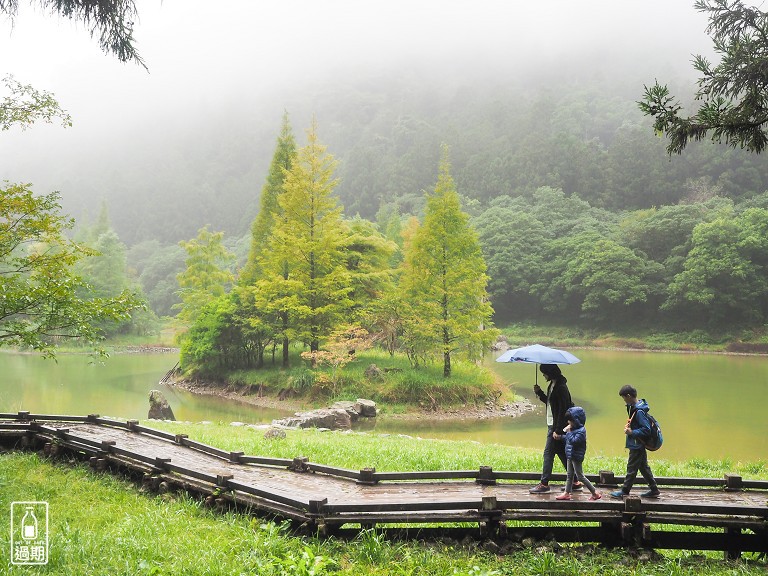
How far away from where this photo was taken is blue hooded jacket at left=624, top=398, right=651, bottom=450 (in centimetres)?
554

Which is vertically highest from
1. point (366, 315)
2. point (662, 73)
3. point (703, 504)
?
point (662, 73)

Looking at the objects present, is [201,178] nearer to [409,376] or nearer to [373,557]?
[409,376]

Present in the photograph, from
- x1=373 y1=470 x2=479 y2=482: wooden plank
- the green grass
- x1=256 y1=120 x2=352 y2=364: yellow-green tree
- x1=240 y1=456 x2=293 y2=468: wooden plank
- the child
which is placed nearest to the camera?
the child

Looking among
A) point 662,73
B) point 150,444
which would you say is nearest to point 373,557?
point 150,444

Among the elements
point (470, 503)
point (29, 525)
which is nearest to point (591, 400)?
point (470, 503)

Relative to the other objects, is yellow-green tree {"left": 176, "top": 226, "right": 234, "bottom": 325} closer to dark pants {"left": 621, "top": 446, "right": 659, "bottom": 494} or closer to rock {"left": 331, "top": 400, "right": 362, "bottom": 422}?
rock {"left": 331, "top": 400, "right": 362, "bottom": 422}

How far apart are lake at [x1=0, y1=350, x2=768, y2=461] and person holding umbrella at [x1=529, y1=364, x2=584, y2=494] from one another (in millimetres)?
7026

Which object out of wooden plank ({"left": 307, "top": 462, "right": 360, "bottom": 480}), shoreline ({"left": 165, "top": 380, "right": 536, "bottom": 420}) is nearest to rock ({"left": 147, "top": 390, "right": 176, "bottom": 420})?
shoreline ({"left": 165, "top": 380, "right": 536, "bottom": 420})

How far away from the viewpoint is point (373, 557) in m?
5.14

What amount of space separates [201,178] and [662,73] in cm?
11511

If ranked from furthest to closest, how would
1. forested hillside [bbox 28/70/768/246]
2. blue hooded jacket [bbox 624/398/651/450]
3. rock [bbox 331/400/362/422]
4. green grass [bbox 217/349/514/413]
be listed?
forested hillside [bbox 28/70/768/246], green grass [bbox 217/349/514/413], rock [bbox 331/400/362/422], blue hooded jacket [bbox 624/398/651/450]

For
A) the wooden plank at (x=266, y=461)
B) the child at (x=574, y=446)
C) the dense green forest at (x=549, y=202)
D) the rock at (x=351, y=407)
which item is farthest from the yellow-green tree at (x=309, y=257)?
the child at (x=574, y=446)

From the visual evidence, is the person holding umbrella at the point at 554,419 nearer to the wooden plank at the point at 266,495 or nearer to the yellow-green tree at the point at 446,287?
the wooden plank at the point at 266,495

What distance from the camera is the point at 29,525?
222 inches
